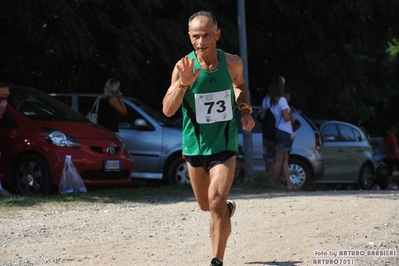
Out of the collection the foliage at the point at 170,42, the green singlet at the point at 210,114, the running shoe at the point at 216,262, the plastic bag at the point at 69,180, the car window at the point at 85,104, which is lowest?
the running shoe at the point at 216,262

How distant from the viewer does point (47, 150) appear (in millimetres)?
12820

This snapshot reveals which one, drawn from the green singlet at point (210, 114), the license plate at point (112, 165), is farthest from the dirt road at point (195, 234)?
the license plate at point (112, 165)

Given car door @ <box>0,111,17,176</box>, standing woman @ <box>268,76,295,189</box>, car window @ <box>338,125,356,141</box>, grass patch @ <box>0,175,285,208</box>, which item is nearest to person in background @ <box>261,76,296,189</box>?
standing woman @ <box>268,76,295,189</box>

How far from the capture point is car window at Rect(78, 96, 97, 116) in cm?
1608

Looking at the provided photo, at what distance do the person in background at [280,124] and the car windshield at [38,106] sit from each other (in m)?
3.22

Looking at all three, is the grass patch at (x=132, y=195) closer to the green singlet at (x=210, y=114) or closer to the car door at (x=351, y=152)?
the car door at (x=351, y=152)

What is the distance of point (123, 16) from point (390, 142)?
10.9 m

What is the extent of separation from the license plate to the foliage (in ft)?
6.73

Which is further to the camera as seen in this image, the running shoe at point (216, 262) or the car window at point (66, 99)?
the car window at point (66, 99)

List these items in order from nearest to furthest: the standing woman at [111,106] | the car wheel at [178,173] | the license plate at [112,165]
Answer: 1. the license plate at [112,165]
2. the standing woman at [111,106]
3. the car wheel at [178,173]

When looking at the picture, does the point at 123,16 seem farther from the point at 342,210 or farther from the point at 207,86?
the point at 207,86

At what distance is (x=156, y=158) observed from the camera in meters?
15.5

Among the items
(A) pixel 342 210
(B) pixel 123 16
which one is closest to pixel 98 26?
(B) pixel 123 16

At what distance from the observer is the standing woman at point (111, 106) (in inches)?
579
